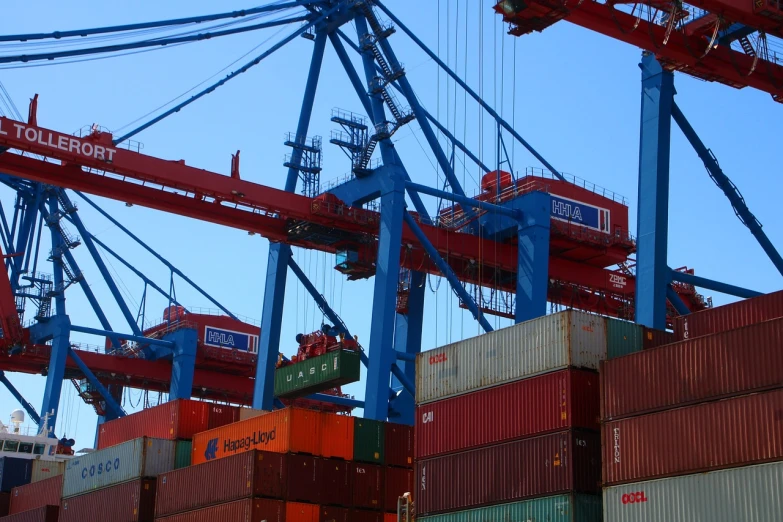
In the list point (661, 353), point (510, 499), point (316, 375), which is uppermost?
point (316, 375)

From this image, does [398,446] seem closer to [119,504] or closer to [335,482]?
[335,482]

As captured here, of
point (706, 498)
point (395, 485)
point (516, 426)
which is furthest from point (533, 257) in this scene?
point (706, 498)

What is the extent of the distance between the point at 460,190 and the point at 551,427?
77.3 feet

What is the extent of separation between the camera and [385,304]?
45938mm

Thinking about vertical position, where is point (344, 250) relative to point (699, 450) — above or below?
above

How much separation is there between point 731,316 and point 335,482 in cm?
1436

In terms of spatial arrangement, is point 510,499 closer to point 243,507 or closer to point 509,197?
point 243,507

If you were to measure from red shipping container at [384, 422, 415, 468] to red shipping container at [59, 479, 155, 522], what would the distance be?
909cm

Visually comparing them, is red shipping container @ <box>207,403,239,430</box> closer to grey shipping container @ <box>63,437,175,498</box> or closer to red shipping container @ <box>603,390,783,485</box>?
grey shipping container @ <box>63,437,175,498</box>

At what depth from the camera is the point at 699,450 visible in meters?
25.9

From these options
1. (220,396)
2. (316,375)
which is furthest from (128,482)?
(220,396)

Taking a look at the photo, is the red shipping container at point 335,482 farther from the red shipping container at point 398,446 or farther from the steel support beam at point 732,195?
the steel support beam at point 732,195

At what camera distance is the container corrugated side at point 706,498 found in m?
24.4

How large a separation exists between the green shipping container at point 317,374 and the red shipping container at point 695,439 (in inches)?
782
